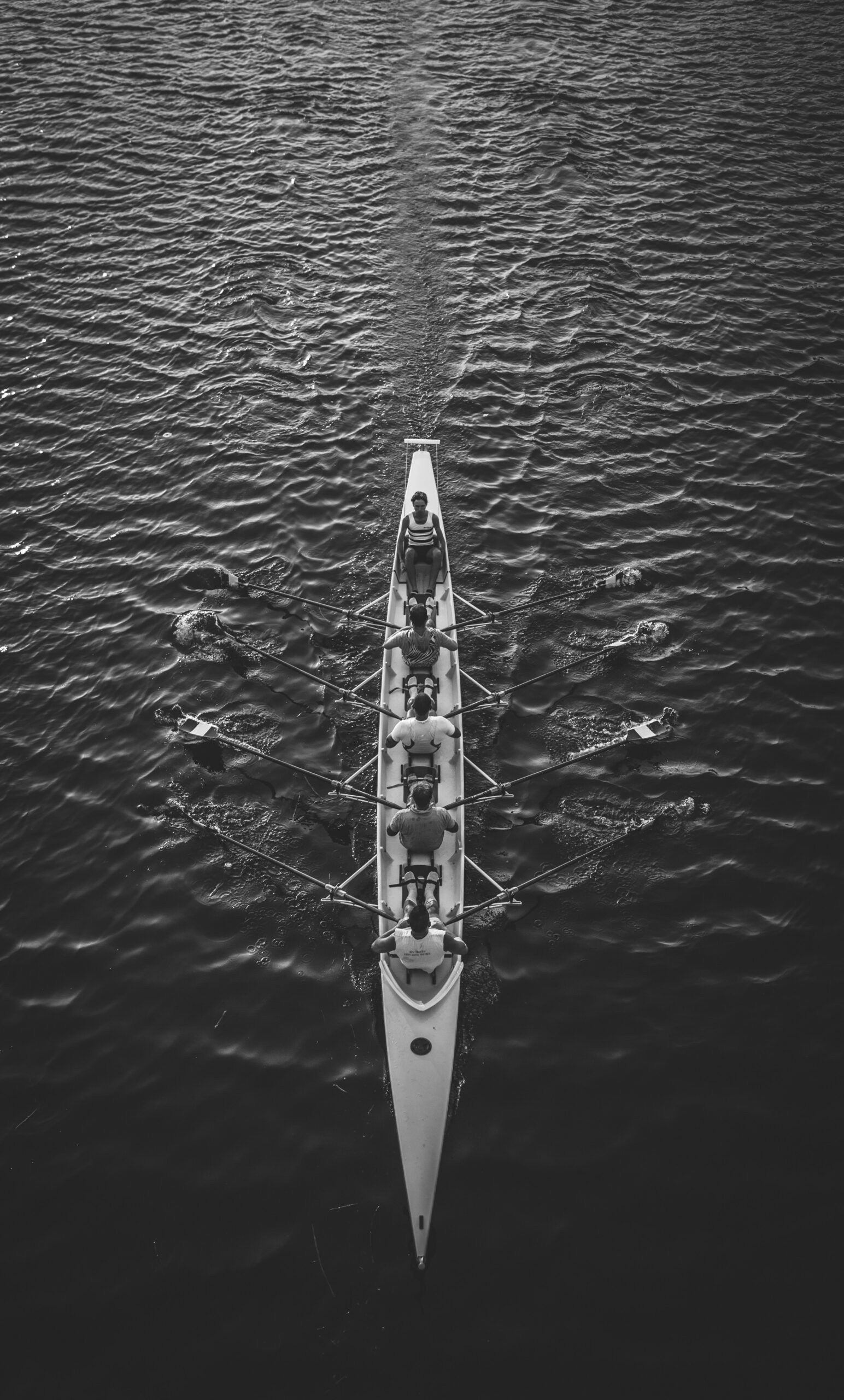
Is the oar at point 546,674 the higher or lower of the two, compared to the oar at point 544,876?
higher

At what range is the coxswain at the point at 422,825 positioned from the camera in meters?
12.3

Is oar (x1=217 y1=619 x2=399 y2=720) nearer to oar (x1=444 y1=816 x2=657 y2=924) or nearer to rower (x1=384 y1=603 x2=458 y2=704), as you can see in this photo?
rower (x1=384 y1=603 x2=458 y2=704)

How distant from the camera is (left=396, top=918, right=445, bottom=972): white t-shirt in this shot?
11219 millimetres

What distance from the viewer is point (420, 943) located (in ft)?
36.8

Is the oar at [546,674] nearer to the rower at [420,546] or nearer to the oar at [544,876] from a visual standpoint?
the rower at [420,546]

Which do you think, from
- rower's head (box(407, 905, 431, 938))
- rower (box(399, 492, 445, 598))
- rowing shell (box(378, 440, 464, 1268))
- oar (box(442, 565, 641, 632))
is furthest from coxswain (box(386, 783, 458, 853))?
rower (box(399, 492, 445, 598))

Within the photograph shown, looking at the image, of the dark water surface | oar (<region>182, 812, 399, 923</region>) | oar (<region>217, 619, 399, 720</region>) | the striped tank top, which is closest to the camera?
the dark water surface

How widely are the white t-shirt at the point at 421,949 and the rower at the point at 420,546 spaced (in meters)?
7.94

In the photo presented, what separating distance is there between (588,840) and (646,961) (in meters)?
2.23

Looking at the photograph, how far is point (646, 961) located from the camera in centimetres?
1251

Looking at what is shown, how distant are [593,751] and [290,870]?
5.51 m

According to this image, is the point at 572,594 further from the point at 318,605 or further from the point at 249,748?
the point at 249,748

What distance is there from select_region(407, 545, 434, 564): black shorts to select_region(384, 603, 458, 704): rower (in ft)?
8.11

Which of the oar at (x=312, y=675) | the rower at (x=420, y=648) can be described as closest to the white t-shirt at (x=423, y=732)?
the oar at (x=312, y=675)
